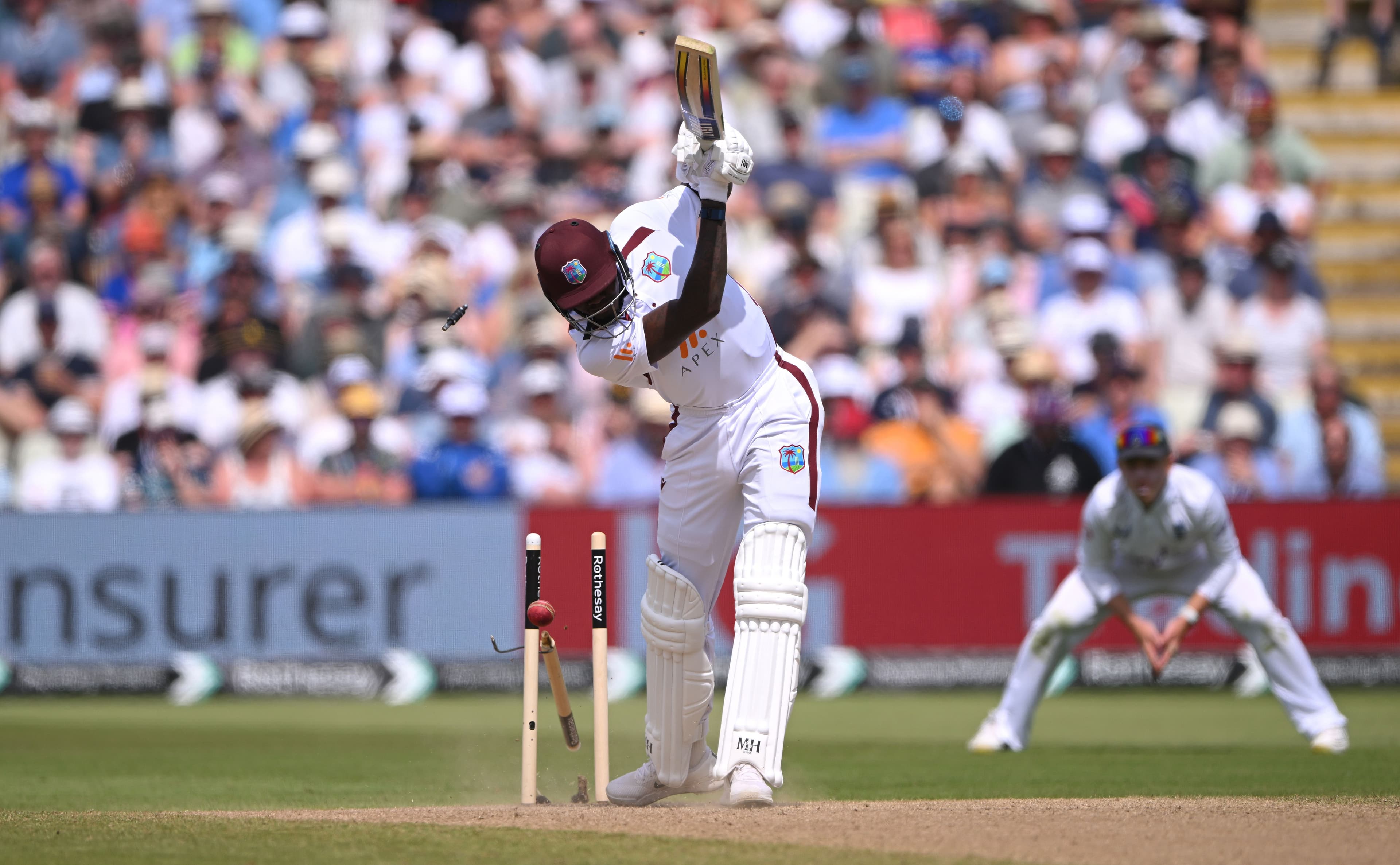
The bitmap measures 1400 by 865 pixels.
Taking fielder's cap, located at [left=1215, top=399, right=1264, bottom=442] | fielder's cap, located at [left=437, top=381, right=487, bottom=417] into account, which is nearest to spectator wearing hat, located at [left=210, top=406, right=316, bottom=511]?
fielder's cap, located at [left=437, top=381, right=487, bottom=417]

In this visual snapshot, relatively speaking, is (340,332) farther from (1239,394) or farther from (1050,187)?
Result: (1239,394)

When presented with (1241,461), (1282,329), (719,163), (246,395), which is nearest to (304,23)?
(246,395)

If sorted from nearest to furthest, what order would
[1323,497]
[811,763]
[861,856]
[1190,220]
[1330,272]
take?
[861,856], [811,763], [1323,497], [1190,220], [1330,272]

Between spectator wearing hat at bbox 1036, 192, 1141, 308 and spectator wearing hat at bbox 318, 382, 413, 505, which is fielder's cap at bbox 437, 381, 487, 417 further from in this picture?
spectator wearing hat at bbox 1036, 192, 1141, 308

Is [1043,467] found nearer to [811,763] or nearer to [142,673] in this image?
[811,763]

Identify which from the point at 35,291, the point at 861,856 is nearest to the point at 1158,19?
the point at 35,291

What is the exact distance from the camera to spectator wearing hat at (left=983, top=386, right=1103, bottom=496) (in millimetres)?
14000

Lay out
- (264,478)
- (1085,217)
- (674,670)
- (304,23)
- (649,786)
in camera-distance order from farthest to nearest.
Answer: (304,23), (1085,217), (264,478), (649,786), (674,670)

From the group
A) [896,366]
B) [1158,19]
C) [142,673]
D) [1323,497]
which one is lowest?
[142,673]

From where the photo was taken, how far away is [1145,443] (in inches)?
400

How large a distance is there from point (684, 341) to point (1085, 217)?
31.2ft

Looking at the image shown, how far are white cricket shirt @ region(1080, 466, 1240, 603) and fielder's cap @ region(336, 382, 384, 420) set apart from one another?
243 inches

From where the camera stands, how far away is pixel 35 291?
645 inches

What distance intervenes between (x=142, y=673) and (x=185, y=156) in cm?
600
